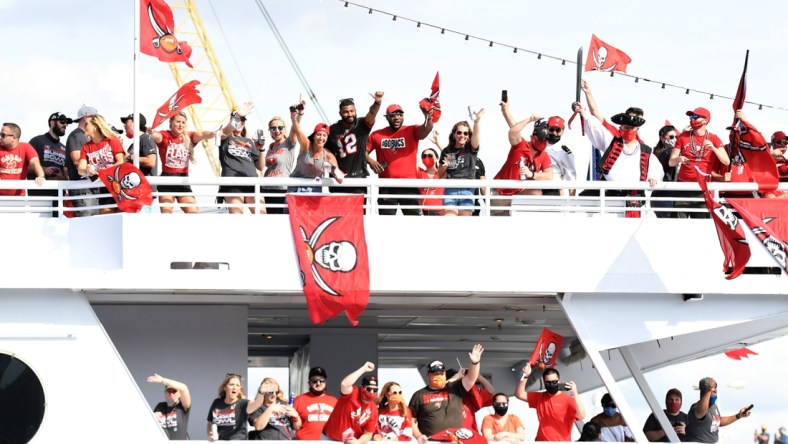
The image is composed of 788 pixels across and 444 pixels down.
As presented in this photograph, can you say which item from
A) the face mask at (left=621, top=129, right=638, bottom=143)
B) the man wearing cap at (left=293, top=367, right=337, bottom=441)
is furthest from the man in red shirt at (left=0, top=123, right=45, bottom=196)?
the face mask at (left=621, top=129, right=638, bottom=143)

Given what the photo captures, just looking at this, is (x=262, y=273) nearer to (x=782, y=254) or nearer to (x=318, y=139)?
Answer: (x=318, y=139)

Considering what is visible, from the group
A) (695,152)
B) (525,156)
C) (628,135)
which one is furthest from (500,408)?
(695,152)

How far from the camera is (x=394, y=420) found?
499 inches

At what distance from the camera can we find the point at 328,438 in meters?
12.7

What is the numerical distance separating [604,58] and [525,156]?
296 centimetres

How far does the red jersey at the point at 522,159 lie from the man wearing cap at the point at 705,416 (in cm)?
312

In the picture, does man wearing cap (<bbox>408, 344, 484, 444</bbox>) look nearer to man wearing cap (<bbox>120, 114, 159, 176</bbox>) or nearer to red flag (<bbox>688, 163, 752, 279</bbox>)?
red flag (<bbox>688, 163, 752, 279</bbox>)

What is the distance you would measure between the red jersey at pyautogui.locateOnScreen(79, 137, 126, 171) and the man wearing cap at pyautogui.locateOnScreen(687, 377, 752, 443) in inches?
279

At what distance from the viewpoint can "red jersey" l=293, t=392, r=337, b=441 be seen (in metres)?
12.8

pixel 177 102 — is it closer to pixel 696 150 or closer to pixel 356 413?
pixel 356 413

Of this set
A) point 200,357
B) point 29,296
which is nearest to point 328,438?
point 200,357

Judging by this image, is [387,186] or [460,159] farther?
[460,159]

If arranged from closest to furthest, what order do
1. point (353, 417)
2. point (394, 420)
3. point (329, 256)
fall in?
point (353, 417) < point (394, 420) < point (329, 256)

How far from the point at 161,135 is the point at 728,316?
6.55 meters
